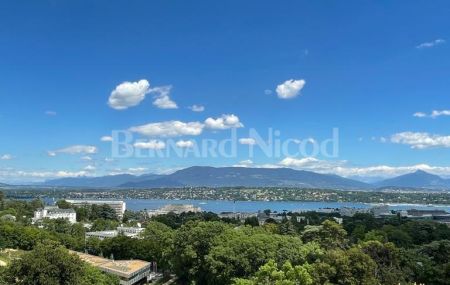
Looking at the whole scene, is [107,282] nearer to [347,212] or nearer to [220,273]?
[220,273]

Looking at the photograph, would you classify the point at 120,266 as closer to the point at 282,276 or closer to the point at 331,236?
the point at 331,236

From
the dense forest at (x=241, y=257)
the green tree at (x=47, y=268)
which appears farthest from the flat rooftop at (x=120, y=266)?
the green tree at (x=47, y=268)

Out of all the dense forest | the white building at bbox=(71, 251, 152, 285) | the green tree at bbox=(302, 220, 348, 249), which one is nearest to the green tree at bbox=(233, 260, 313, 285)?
the dense forest

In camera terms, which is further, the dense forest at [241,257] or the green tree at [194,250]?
the green tree at [194,250]

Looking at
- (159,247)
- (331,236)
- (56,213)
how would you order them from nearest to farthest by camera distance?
(331,236) < (159,247) < (56,213)

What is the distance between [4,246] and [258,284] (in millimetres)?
28455

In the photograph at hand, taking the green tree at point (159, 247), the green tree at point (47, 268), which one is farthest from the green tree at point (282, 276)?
the green tree at point (159, 247)

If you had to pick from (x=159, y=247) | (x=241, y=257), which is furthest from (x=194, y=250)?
(x=159, y=247)

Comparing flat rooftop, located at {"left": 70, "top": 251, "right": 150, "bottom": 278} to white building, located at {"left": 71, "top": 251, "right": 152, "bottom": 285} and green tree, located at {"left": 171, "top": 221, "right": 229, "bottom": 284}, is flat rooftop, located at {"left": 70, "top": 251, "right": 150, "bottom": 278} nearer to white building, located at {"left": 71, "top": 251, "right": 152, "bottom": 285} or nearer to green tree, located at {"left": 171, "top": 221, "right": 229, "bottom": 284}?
white building, located at {"left": 71, "top": 251, "right": 152, "bottom": 285}

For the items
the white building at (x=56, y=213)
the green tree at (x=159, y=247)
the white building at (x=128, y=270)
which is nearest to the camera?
the white building at (x=128, y=270)

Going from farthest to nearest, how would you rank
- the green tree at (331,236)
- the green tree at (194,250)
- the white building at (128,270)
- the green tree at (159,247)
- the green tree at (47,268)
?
the green tree at (159,247)
the green tree at (331,236)
the white building at (128,270)
the green tree at (194,250)
the green tree at (47,268)

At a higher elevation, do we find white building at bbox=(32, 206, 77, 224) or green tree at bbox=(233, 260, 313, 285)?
green tree at bbox=(233, 260, 313, 285)

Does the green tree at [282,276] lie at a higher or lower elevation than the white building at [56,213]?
higher

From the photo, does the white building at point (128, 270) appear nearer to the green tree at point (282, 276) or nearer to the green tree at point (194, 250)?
the green tree at point (194, 250)
